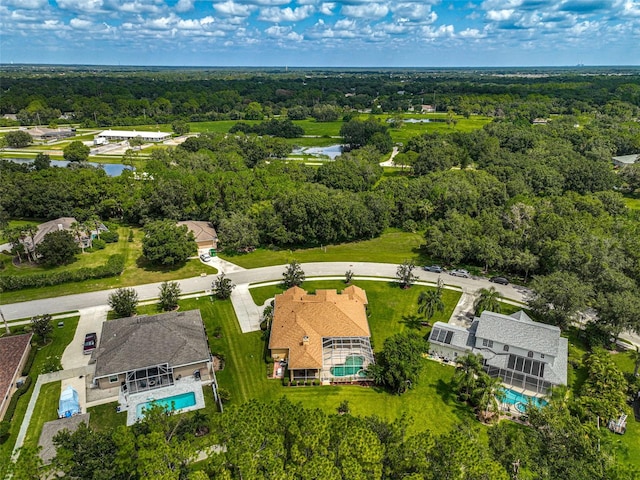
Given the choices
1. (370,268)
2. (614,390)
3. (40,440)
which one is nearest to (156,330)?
(40,440)

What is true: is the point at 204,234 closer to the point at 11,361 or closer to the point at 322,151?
the point at 11,361

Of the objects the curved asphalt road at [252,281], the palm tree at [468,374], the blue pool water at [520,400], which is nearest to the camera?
the palm tree at [468,374]

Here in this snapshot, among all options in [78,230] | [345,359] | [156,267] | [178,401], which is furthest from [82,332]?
[345,359]

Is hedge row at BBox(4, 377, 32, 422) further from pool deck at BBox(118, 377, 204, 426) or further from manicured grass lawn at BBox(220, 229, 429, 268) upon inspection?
manicured grass lawn at BBox(220, 229, 429, 268)

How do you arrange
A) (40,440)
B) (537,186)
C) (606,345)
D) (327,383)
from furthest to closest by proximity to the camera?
(537,186) < (606,345) < (327,383) < (40,440)

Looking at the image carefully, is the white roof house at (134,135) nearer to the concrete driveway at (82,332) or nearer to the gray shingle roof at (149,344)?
the concrete driveway at (82,332)

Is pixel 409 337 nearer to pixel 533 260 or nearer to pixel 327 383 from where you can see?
pixel 327 383

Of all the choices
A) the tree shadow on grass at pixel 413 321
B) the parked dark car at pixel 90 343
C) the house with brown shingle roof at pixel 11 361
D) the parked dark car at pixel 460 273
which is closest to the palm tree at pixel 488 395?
the tree shadow on grass at pixel 413 321
